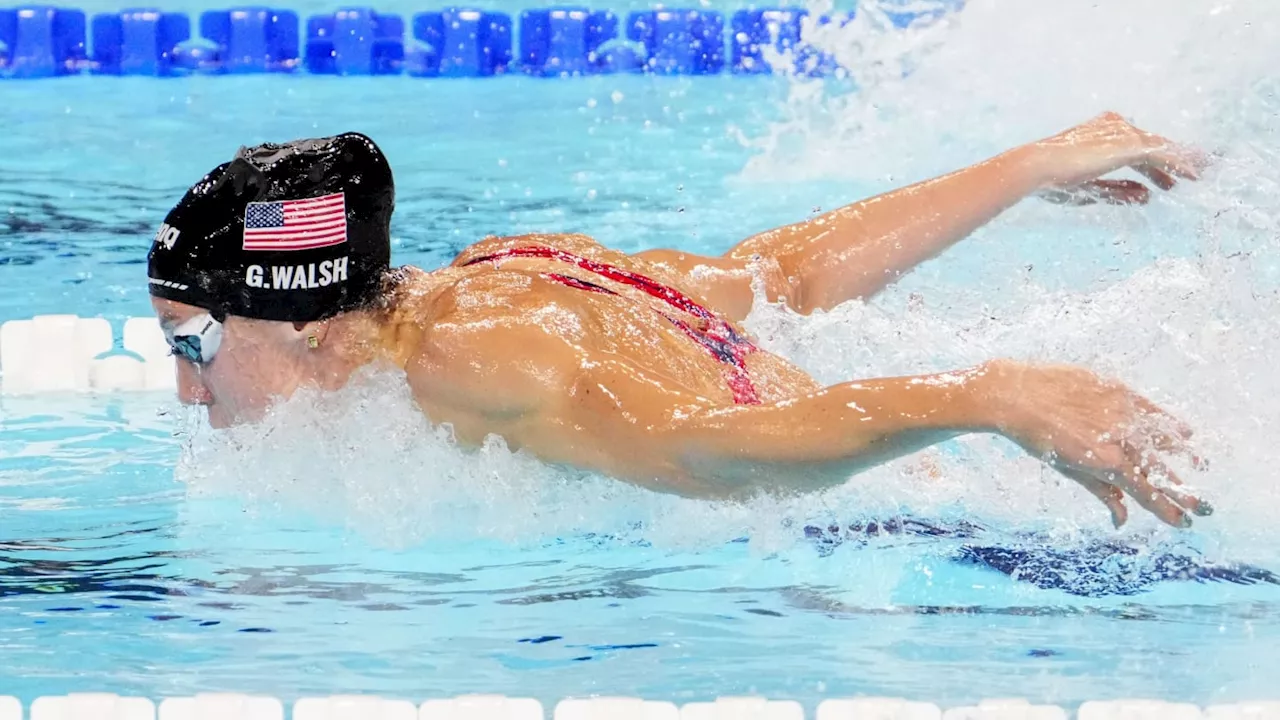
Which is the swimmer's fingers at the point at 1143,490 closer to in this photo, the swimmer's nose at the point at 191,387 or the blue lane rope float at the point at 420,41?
the swimmer's nose at the point at 191,387

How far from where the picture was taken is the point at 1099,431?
1784 mm

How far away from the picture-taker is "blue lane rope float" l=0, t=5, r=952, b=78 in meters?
7.10

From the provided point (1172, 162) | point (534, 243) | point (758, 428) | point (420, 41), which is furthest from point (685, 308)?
point (420, 41)

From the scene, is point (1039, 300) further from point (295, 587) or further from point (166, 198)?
point (166, 198)

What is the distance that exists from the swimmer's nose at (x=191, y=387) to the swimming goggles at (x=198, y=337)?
31mm

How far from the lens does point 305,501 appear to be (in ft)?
8.79

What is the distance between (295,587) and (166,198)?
326 cm

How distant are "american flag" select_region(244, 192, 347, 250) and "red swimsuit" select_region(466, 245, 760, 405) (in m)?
0.31

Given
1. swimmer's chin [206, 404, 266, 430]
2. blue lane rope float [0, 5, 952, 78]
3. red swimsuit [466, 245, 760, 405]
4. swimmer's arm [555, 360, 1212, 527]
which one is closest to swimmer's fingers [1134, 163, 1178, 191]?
red swimsuit [466, 245, 760, 405]

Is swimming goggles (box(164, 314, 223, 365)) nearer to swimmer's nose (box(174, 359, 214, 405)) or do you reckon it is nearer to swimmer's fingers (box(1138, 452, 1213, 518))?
swimmer's nose (box(174, 359, 214, 405))

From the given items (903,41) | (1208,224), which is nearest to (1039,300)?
(1208,224)

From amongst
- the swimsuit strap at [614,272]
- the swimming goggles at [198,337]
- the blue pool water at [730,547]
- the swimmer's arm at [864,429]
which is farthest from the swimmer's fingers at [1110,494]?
the swimming goggles at [198,337]

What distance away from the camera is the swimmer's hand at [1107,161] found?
279 cm

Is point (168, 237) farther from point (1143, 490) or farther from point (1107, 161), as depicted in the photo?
point (1107, 161)
